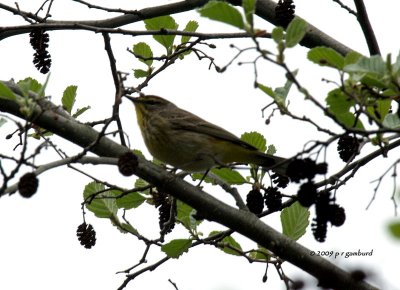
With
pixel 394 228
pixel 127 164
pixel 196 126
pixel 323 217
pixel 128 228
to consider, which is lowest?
pixel 394 228

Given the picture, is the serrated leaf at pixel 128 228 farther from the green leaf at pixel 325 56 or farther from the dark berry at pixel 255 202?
the green leaf at pixel 325 56

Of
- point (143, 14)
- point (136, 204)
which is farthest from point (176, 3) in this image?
point (136, 204)

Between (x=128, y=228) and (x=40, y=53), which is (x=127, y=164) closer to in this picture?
(x=128, y=228)

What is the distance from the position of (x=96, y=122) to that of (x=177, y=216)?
1188mm

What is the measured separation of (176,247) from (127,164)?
1.22m

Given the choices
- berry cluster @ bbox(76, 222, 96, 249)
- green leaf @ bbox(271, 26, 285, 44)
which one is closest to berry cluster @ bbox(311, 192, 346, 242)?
green leaf @ bbox(271, 26, 285, 44)

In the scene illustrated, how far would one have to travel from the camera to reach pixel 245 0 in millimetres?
3670

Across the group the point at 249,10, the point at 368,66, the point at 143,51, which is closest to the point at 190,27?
the point at 143,51

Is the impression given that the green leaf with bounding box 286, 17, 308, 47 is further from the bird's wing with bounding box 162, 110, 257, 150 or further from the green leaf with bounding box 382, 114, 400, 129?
the bird's wing with bounding box 162, 110, 257, 150

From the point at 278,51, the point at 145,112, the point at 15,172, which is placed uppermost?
the point at 145,112

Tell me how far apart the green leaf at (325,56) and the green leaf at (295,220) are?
5.27ft

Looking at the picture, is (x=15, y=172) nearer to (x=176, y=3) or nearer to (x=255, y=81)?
(x=255, y=81)

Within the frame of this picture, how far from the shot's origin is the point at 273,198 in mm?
5027

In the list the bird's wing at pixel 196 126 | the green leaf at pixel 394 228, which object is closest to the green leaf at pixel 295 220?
the bird's wing at pixel 196 126
